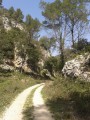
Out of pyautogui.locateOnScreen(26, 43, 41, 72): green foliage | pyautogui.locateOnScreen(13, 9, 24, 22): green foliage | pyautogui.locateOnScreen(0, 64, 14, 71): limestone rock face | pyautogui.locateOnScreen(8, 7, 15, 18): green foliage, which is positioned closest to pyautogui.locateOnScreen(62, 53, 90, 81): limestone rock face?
pyautogui.locateOnScreen(0, 64, 14, 71): limestone rock face

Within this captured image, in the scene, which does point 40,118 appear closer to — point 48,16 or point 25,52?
point 48,16

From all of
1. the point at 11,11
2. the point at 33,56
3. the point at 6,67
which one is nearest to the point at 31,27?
the point at 33,56

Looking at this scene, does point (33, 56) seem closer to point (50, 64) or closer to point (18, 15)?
point (50, 64)

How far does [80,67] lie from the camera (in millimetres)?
33594

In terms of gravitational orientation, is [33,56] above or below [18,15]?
below

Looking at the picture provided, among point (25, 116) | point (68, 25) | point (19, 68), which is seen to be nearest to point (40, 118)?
point (25, 116)

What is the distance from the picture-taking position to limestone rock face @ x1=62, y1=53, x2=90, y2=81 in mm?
32594

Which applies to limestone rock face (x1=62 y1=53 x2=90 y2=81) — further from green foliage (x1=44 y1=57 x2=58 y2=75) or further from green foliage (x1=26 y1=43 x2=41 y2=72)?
green foliage (x1=44 y1=57 x2=58 y2=75)

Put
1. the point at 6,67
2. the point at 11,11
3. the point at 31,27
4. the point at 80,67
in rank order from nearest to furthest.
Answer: the point at 80,67
the point at 6,67
the point at 31,27
the point at 11,11

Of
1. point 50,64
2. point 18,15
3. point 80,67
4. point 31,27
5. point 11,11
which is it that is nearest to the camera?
point 80,67

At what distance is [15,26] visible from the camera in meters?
80.4

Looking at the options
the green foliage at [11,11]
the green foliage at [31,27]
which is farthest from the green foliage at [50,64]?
the green foliage at [11,11]

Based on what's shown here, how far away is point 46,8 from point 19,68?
2561 centimetres

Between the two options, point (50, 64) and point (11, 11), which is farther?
point (11, 11)
